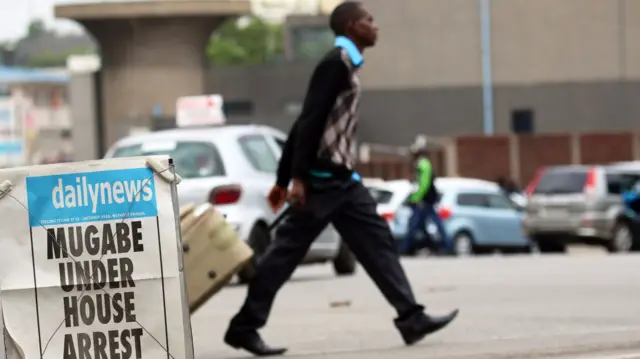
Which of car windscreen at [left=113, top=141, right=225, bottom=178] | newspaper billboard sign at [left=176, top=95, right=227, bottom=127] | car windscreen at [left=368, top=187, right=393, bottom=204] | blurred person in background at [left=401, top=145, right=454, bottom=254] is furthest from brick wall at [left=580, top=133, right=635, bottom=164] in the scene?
car windscreen at [left=113, top=141, right=225, bottom=178]

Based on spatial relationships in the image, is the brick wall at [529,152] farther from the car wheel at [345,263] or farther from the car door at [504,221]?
the car wheel at [345,263]

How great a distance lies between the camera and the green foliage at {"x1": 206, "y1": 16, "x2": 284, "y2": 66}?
500 ft

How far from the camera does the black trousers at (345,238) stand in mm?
9203

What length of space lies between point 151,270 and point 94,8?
57.1m

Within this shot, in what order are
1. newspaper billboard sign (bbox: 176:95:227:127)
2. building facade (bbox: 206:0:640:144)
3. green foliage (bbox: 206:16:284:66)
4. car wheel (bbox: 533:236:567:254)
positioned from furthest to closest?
green foliage (bbox: 206:16:284:66)
building facade (bbox: 206:0:640:144)
car wheel (bbox: 533:236:567:254)
newspaper billboard sign (bbox: 176:95:227:127)

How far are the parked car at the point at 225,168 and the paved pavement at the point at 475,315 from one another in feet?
2.35

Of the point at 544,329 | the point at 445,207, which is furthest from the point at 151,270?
the point at 445,207

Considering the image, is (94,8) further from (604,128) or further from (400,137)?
(604,128)

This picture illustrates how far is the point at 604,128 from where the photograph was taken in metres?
70.1

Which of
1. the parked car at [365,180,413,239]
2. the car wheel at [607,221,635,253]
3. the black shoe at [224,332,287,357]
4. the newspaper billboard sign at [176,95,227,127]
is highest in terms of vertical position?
the newspaper billboard sign at [176,95,227,127]

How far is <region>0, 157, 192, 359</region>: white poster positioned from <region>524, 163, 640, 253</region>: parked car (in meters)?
24.4

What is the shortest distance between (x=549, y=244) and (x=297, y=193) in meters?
23.1

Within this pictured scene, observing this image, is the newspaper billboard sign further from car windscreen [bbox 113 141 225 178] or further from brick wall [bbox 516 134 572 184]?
brick wall [bbox 516 134 572 184]

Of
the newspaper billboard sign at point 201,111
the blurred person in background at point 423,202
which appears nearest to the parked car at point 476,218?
the blurred person in background at point 423,202
